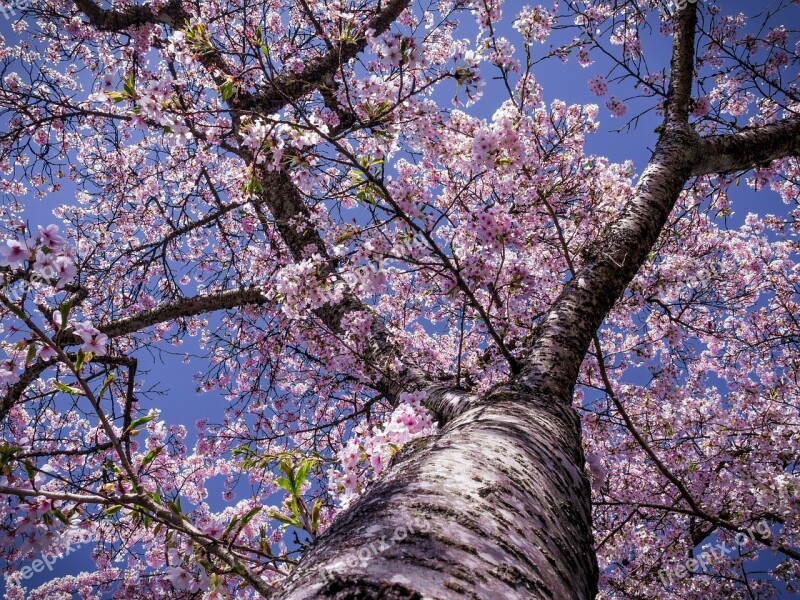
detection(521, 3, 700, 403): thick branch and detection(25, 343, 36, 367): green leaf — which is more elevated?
detection(521, 3, 700, 403): thick branch

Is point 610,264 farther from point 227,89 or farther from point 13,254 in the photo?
point 13,254

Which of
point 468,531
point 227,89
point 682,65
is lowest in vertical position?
point 468,531

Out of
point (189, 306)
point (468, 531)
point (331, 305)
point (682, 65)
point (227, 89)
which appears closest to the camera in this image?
point (468, 531)

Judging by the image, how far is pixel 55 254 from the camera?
1.40m

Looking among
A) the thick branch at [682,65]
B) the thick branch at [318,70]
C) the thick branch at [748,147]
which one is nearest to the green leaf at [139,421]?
the thick branch at [748,147]

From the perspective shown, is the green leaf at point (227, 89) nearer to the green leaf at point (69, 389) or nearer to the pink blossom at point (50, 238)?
the pink blossom at point (50, 238)

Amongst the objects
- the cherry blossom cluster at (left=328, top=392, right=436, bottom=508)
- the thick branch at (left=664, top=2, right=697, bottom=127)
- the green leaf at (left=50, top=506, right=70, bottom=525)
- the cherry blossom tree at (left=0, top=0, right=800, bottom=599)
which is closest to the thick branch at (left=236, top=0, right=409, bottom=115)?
the cherry blossom tree at (left=0, top=0, right=800, bottom=599)

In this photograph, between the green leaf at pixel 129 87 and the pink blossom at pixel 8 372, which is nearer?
the pink blossom at pixel 8 372

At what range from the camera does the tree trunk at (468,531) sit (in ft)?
1.93

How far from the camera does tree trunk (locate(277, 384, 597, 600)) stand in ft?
1.93

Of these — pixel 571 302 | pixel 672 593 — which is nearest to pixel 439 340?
pixel 672 593

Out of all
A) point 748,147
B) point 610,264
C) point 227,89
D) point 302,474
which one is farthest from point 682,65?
point 302,474

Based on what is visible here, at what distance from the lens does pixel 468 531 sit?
0.72 meters

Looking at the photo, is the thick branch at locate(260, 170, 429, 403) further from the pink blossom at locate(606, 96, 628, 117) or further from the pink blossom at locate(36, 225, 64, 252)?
the pink blossom at locate(606, 96, 628, 117)
